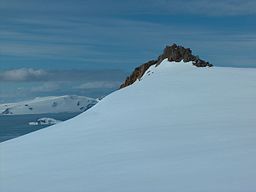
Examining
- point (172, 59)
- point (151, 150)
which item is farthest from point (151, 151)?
point (172, 59)

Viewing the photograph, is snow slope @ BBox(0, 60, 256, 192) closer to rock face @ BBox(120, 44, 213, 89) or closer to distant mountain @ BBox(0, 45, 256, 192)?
→ distant mountain @ BBox(0, 45, 256, 192)

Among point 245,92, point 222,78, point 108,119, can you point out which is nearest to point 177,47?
point 222,78

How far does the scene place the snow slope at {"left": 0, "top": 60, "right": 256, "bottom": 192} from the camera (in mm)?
7293

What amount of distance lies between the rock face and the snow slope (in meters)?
10.5

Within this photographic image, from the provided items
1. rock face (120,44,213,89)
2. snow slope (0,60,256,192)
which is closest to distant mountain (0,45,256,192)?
snow slope (0,60,256,192)

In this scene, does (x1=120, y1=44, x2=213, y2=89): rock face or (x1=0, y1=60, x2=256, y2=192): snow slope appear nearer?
(x1=0, y1=60, x2=256, y2=192): snow slope

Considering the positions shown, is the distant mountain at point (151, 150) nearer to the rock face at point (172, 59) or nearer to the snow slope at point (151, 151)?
the snow slope at point (151, 151)

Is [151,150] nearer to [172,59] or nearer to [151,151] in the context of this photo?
[151,151]

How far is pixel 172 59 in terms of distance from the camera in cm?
3183

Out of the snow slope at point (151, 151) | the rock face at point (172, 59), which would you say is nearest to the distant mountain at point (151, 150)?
the snow slope at point (151, 151)

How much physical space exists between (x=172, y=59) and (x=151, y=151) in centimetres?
2259

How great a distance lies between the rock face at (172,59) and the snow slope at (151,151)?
34.3 feet

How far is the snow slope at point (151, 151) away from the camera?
23.9ft

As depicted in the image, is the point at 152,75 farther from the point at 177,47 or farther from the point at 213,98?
the point at 213,98
